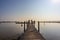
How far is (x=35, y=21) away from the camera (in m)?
16.4
